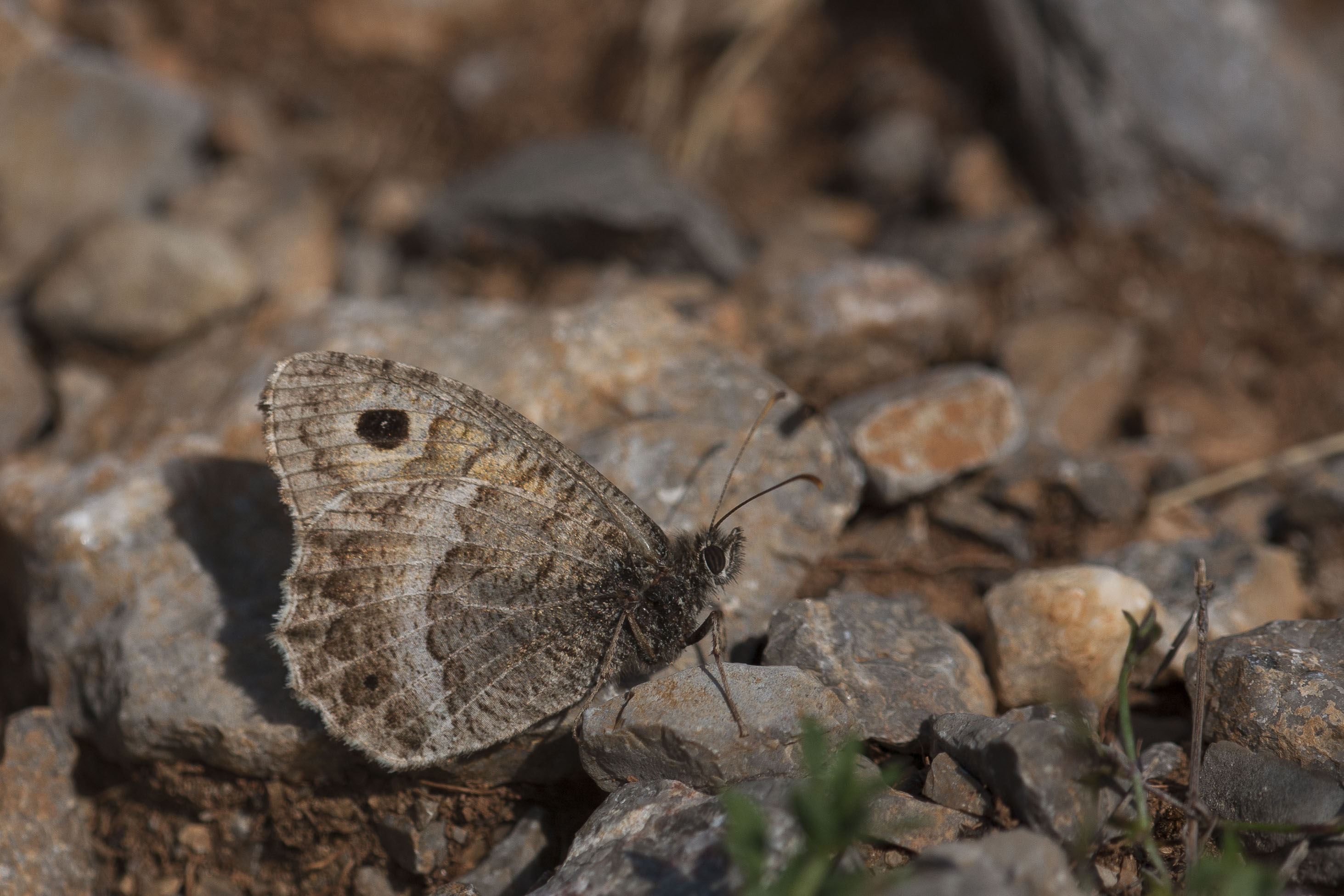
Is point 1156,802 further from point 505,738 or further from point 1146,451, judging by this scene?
point 1146,451

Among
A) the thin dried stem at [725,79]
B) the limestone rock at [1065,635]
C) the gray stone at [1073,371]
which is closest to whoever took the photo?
the limestone rock at [1065,635]

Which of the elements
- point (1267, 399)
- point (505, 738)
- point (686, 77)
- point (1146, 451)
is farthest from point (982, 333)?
point (505, 738)

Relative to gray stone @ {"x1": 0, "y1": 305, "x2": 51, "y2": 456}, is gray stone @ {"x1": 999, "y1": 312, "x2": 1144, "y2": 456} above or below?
below

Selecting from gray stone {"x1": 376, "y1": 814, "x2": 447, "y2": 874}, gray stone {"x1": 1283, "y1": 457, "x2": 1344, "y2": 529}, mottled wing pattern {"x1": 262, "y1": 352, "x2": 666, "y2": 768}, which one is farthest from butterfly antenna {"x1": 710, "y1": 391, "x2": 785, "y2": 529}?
gray stone {"x1": 1283, "y1": 457, "x2": 1344, "y2": 529}

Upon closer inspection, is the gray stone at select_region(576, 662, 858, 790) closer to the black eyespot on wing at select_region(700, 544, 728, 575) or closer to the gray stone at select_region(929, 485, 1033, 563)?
the black eyespot on wing at select_region(700, 544, 728, 575)

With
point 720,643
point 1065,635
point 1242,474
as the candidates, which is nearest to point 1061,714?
point 1065,635

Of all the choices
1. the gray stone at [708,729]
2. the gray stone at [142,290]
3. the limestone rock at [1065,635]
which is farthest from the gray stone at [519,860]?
the gray stone at [142,290]

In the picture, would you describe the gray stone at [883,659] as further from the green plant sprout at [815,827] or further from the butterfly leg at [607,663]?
the green plant sprout at [815,827]

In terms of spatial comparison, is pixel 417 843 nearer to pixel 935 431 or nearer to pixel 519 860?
pixel 519 860
